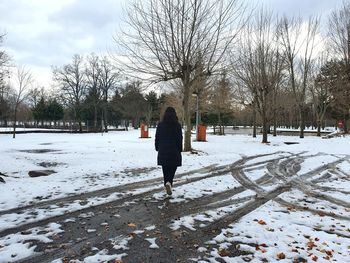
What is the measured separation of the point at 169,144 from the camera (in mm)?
7520

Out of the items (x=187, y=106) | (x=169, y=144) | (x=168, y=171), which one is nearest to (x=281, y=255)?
(x=168, y=171)

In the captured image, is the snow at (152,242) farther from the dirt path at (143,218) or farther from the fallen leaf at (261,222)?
the fallen leaf at (261,222)

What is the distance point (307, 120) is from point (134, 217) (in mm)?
87413

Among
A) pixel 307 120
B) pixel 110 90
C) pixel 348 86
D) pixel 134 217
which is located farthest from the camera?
pixel 307 120

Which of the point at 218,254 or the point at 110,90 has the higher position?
the point at 110,90

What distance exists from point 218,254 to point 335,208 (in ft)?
12.2

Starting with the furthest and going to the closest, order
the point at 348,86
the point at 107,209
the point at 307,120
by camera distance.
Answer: the point at 307,120 → the point at 348,86 → the point at 107,209

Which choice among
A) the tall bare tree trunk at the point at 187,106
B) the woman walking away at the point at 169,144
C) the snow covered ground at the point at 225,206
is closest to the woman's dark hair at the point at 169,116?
the woman walking away at the point at 169,144

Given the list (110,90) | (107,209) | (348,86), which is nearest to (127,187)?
(107,209)

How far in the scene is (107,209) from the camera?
642cm

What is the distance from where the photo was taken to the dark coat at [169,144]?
7.47 metres

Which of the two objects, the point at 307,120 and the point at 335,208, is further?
the point at 307,120

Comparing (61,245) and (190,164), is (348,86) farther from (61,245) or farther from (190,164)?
(61,245)

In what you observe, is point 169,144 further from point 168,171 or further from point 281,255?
point 281,255
